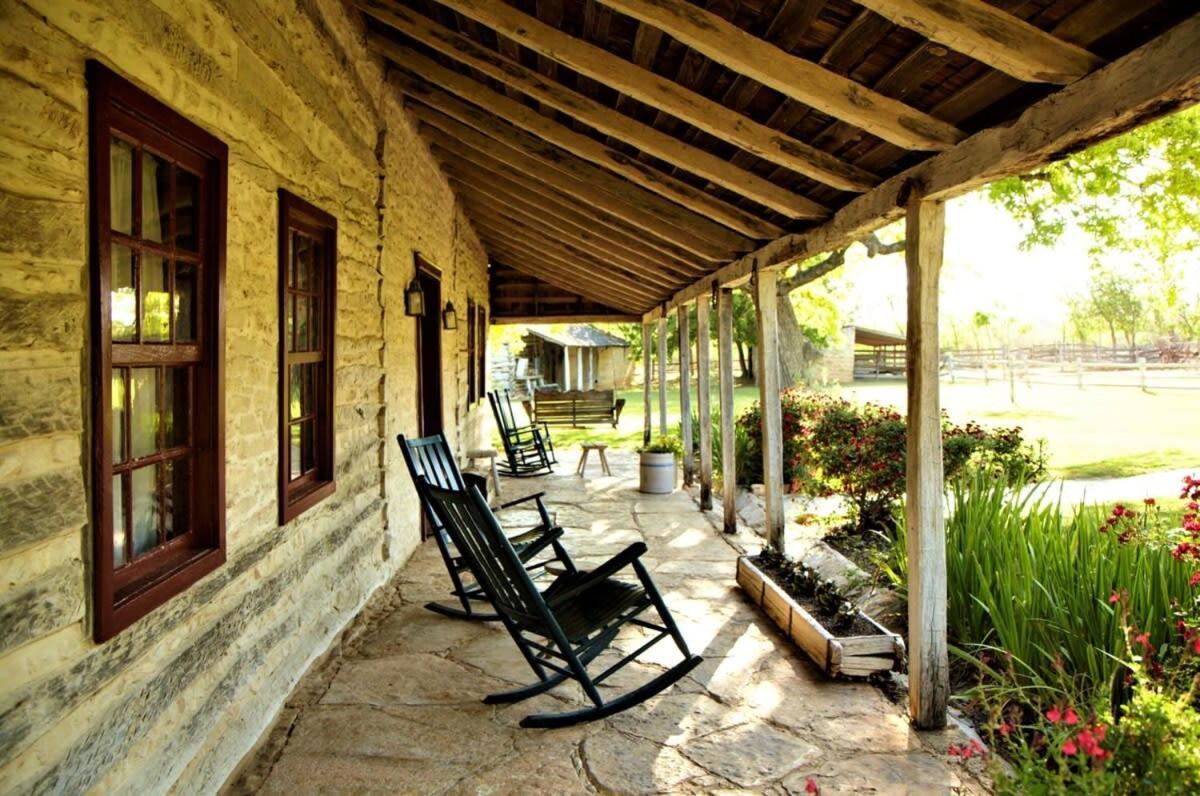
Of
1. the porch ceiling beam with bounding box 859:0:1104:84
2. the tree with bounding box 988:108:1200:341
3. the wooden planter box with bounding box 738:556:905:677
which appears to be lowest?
the wooden planter box with bounding box 738:556:905:677

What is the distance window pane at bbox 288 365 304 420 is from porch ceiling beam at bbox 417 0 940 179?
169 centimetres

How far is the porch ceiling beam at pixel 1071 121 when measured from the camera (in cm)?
167

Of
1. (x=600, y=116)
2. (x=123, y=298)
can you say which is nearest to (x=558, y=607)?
(x=123, y=298)

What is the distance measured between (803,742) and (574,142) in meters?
3.19

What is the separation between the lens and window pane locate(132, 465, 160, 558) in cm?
208

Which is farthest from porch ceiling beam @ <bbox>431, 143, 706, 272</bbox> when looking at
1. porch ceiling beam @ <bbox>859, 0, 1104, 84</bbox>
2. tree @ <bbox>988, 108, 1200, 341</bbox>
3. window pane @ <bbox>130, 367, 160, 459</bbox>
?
window pane @ <bbox>130, 367, 160, 459</bbox>

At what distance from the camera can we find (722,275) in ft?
19.4

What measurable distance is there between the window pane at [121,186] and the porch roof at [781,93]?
59.3 inches

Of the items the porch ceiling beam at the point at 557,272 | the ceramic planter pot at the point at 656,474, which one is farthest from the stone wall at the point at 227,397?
the porch ceiling beam at the point at 557,272

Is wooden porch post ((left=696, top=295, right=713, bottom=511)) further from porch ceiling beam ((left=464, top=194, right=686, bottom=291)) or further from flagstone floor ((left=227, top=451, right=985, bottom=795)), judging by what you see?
flagstone floor ((left=227, top=451, right=985, bottom=795))

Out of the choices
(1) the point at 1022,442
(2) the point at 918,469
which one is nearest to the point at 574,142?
(2) the point at 918,469

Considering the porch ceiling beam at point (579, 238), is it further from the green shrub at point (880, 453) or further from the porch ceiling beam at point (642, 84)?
the porch ceiling beam at point (642, 84)

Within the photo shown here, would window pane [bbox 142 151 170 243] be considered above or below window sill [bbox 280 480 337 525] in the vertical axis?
above

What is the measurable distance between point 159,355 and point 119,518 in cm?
45
